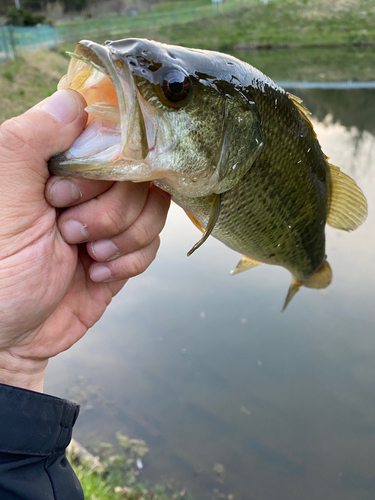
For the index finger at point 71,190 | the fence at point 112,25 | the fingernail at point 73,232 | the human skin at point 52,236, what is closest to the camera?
the human skin at point 52,236

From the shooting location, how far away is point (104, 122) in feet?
3.69

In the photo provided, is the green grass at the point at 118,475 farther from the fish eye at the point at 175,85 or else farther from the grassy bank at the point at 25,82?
the grassy bank at the point at 25,82

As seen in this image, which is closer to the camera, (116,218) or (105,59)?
(105,59)

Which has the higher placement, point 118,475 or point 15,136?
point 15,136

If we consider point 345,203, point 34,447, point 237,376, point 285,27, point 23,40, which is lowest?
point 237,376

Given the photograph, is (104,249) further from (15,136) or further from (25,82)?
(25,82)

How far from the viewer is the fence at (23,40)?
1297 centimetres

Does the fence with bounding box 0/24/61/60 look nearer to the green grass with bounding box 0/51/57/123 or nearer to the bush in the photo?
the green grass with bounding box 0/51/57/123

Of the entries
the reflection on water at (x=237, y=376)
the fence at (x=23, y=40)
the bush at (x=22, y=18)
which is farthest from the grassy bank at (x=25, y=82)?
the bush at (x=22, y=18)

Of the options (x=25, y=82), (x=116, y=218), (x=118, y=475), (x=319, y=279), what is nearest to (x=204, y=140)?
(x=116, y=218)

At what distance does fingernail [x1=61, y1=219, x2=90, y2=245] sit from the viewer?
1342 mm

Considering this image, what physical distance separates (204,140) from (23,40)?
64.1 feet

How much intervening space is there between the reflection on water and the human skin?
2.02 m

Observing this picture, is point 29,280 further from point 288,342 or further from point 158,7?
point 158,7
